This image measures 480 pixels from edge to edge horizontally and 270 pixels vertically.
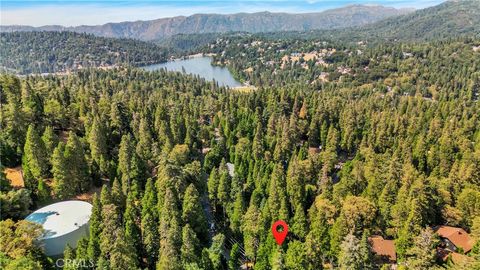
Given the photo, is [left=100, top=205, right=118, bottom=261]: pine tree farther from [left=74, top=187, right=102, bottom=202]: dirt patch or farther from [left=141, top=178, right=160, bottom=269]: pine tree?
[left=74, top=187, right=102, bottom=202]: dirt patch

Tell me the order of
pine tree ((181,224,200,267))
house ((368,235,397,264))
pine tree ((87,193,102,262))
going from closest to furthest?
1. pine tree ((87,193,102,262))
2. pine tree ((181,224,200,267))
3. house ((368,235,397,264))

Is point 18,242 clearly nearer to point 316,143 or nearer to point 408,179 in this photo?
point 408,179

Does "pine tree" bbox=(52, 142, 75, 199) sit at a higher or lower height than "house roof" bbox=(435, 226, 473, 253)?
higher

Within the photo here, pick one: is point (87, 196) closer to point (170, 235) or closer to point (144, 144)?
point (144, 144)

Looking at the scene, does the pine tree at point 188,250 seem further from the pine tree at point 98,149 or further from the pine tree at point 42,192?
the pine tree at point 98,149

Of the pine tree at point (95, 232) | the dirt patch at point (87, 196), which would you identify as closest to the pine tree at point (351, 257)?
the pine tree at point (95, 232)

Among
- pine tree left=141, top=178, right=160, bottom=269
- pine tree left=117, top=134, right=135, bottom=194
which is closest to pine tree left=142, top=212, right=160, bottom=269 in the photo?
pine tree left=141, top=178, right=160, bottom=269

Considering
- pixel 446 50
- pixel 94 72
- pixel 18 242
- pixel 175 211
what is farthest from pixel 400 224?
pixel 446 50
